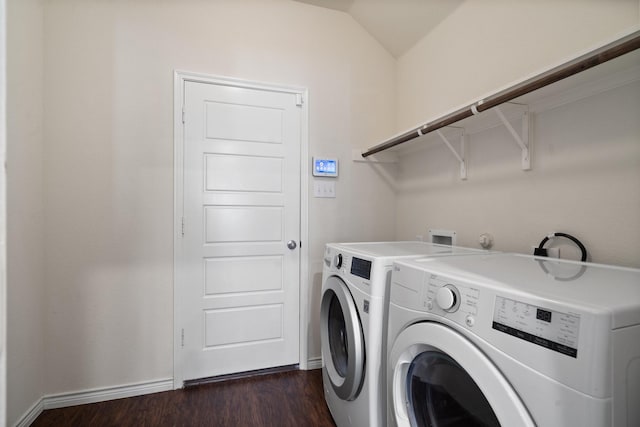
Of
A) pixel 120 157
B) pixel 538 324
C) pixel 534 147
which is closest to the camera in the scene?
pixel 538 324

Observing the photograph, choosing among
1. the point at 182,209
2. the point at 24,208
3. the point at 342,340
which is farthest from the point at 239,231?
the point at 24,208

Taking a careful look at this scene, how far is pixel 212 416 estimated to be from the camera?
1576mm

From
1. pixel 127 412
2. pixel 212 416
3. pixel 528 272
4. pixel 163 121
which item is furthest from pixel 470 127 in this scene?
pixel 127 412

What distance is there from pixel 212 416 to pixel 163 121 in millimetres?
1764

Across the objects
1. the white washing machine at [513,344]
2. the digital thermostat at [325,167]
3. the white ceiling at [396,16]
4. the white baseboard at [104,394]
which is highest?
the white ceiling at [396,16]

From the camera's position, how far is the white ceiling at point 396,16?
184 centimetres

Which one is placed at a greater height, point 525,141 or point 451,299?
point 525,141

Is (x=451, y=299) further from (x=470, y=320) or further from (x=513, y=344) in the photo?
(x=513, y=344)

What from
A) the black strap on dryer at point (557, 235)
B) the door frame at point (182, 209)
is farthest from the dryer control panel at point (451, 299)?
the door frame at point (182, 209)

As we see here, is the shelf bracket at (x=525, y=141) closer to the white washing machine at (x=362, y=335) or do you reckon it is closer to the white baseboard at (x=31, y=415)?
the white washing machine at (x=362, y=335)

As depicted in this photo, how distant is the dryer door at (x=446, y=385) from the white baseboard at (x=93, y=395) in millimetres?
1586

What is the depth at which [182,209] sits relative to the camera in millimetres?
1858

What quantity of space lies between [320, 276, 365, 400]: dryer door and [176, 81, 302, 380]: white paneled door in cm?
56

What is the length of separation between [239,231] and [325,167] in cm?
77
